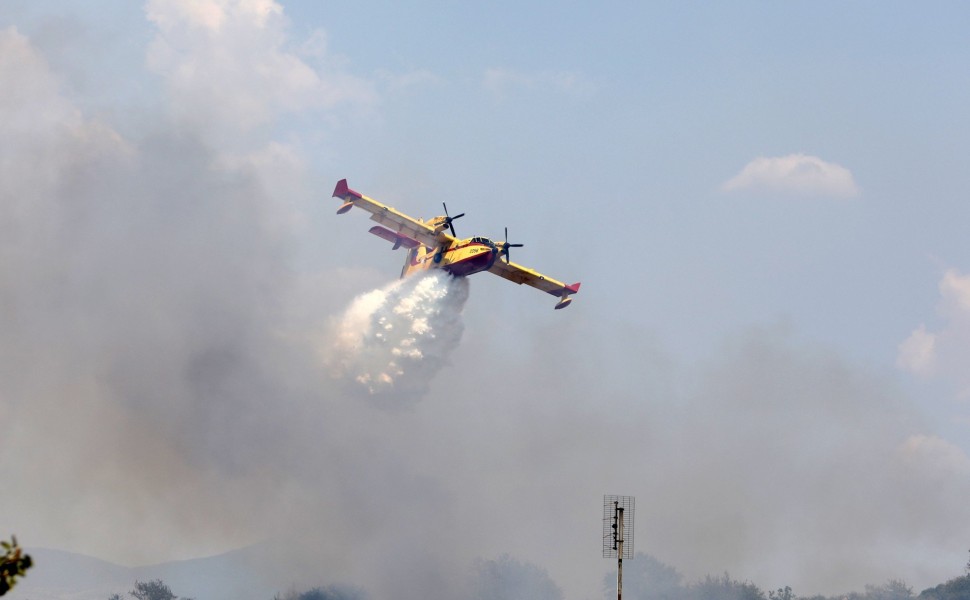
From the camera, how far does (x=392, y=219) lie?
304 feet

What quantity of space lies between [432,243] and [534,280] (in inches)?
439

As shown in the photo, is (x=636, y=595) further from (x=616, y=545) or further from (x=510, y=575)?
(x=616, y=545)

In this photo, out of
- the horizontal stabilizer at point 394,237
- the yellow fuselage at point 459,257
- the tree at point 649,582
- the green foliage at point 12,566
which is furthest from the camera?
the tree at point 649,582

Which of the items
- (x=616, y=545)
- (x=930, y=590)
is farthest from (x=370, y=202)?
(x=930, y=590)

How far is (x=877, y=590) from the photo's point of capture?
159 m

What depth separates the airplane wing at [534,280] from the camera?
97.7 metres

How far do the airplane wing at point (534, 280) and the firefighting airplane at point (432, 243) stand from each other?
8 cm

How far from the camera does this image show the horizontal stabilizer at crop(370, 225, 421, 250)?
9444 centimetres

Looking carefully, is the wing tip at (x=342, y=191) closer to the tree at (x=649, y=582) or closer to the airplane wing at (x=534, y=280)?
the airplane wing at (x=534, y=280)

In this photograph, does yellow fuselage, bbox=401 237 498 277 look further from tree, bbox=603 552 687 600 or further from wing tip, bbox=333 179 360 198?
tree, bbox=603 552 687 600

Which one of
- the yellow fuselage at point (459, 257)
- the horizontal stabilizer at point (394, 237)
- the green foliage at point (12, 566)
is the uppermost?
the horizontal stabilizer at point (394, 237)

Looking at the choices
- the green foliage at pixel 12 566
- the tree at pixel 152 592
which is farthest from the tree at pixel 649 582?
the green foliage at pixel 12 566

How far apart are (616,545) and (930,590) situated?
401ft

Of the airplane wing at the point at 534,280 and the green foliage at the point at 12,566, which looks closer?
the green foliage at the point at 12,566
